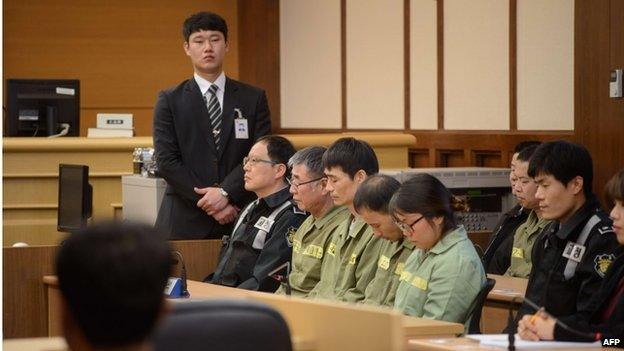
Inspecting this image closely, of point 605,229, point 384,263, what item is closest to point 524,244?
point 384,263

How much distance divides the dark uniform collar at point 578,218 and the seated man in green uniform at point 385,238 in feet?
1.89

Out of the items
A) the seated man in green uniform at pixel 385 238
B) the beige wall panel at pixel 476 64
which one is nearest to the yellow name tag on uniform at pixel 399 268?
the seated man in green uniform at pixel 385 238

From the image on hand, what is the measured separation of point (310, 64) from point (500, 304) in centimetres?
575

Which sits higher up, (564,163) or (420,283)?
(564,163)

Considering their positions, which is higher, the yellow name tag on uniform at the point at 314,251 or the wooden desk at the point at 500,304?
the yellow name tag on uniform at the point at 314,251

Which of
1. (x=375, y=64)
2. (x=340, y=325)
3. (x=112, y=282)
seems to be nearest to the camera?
(x=112, y=282)

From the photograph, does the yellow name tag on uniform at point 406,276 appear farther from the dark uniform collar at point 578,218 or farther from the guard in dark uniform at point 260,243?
the guard in dark uniform at point 260,243

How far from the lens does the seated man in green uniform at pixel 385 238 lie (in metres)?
4.57

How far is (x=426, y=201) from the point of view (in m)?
4.24

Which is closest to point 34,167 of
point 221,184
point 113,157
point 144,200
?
point 113,157

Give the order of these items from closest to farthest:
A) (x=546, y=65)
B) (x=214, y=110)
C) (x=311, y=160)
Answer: (x=311, y=160) → (x=214, y=110) → (x=546, y=65)

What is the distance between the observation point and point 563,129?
24.6 feet

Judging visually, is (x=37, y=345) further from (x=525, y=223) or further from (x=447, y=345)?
(x=525, y=223)

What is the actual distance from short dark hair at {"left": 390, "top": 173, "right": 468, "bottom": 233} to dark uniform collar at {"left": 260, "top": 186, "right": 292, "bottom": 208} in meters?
1.43
